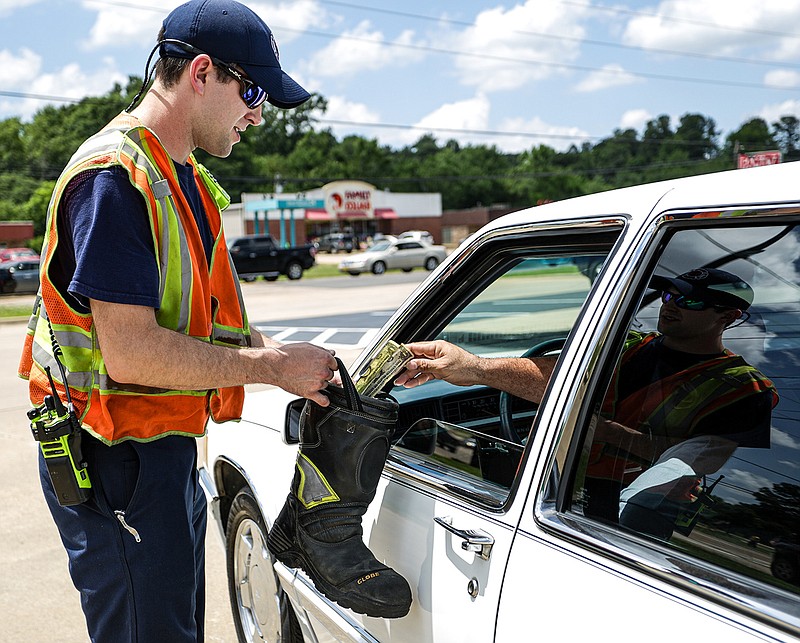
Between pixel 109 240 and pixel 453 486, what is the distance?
95 cm

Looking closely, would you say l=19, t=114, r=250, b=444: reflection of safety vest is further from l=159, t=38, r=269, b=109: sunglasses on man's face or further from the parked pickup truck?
the parked pickup truck

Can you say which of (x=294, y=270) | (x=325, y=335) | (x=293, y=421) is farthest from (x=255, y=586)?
(x=294, y=270)

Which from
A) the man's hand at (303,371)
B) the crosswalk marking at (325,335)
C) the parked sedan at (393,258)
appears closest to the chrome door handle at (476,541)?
the man's hand at (303,371)

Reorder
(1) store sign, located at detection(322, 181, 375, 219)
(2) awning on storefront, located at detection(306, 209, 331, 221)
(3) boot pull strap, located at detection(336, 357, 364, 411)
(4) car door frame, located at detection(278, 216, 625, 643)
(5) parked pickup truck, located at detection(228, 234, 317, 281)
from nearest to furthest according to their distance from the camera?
(4) car door frame, located at detection(278, 216, 625, 643)
(3) boot pull strap, located at detection(336, 357, 364, 411)
(5) parked pickup truck, located at detection(228, 234, 317, 281)
(1) store sign, located at detection(322, 181, 375, 219)
(2) awning on storefront, located at detection(306, 209, 331, 221)

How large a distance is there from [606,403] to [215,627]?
2546 mm

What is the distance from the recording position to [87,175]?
74.0 inches

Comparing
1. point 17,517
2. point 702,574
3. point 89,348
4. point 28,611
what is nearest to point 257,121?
point 89,348

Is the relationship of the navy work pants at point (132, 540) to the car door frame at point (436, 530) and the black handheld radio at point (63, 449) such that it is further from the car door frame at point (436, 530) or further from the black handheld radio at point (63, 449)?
the car door frame at point (436, 530)

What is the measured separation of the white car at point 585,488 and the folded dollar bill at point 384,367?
16 cm

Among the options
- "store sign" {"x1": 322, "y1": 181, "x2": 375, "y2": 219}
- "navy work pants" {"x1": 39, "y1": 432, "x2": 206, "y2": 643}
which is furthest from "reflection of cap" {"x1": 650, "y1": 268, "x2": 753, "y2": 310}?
"store sign" {"x1": 322, "y1": 181, "x2": 375, "y2": 219}

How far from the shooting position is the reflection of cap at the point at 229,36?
2037 mm

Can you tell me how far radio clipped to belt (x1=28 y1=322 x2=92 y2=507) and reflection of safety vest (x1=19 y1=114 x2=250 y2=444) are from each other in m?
0.03

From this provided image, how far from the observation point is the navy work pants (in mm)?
2035

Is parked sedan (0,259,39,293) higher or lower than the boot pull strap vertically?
lower
